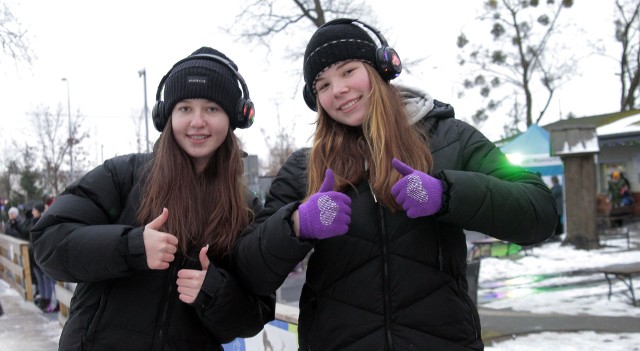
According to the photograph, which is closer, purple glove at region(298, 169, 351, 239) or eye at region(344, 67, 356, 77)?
purple glove at region(298, 169, 351, 239)

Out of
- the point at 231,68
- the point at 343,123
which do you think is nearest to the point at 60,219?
the point at 231,68

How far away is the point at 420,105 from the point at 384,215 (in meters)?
0.50

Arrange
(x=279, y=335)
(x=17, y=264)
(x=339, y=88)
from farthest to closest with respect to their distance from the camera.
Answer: (x=17, y=264)
(x=279, y=335)
(x=339, y=88)

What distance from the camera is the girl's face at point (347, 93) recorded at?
213 cm

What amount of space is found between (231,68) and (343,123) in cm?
65

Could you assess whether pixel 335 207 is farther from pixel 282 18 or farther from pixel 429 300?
pixel 282 18

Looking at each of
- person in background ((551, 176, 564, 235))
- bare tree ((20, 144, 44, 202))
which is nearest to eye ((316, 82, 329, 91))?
person in background ((551, 176, 564, 235))

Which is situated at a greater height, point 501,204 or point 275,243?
point 501,204

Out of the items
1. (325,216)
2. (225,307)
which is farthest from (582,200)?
(325,216)

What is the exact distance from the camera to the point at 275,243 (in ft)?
6.00

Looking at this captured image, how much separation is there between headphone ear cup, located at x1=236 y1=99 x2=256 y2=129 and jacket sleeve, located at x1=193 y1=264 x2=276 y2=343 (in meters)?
0.73

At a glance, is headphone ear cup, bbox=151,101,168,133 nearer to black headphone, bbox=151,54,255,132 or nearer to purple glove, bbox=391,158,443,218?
black headphone, bbox=151,54,255,132

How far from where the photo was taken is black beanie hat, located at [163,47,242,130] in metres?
2.35

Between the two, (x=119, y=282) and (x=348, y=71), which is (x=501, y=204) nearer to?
(x=348, y=71)
